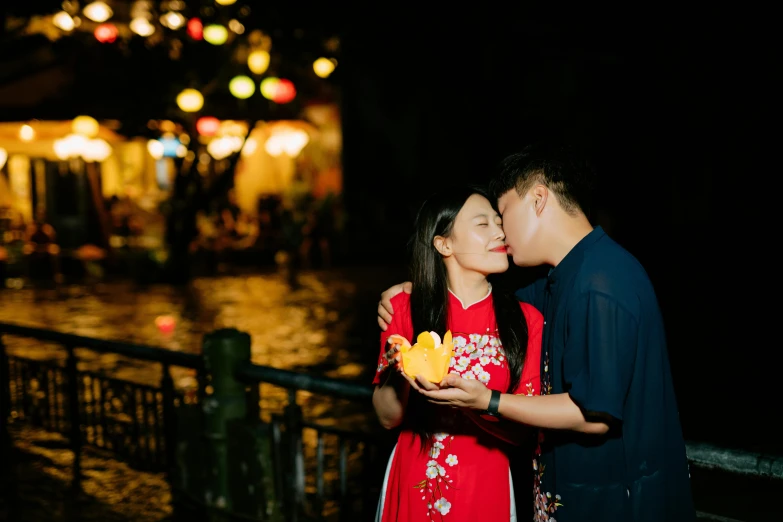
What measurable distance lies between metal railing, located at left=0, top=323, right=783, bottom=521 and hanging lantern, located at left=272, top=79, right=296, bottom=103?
10878mm

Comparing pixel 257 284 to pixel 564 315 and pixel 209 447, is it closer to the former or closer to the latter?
pixel 209 447

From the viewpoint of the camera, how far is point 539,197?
2521mm

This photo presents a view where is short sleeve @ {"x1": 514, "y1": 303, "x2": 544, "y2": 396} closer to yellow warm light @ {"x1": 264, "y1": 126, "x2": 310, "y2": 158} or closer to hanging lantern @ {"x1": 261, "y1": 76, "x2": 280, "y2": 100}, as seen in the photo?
hanging lantern @ {"x1": 261, "y1": 76, "x2": 280, "y2": 100}

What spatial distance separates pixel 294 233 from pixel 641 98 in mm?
10986

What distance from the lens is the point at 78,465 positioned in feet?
21.2

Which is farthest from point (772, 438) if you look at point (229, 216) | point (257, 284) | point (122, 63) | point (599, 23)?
point (229, 216)

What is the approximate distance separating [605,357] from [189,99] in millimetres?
15089

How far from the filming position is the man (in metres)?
2.26

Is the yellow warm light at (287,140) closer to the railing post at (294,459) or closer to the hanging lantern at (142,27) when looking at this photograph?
the hanging lantern at (142,27)

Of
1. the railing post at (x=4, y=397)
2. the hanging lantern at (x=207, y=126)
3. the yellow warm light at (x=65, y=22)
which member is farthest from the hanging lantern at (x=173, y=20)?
the railing post at (x=4, y=397)

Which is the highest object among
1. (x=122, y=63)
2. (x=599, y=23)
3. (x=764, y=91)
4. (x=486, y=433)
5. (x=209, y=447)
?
(x=122, y=63)

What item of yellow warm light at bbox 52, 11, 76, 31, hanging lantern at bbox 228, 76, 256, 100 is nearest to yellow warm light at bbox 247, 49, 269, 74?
hanging lantern at bbox 228, 76, 256, 100

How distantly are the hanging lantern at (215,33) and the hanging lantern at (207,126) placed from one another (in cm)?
193

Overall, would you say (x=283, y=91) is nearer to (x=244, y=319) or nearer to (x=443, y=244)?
(x=244, y=319)
